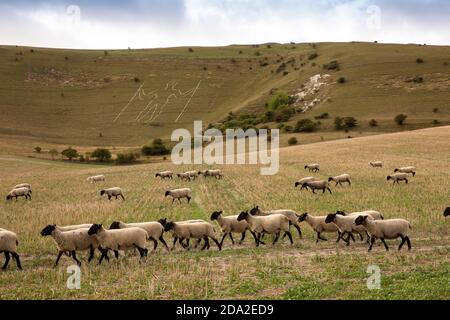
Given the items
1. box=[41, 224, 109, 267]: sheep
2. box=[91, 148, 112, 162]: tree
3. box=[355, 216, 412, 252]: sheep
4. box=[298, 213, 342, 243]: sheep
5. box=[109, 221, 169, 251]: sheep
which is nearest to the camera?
box=[41, 224, 109, 267]: sheep

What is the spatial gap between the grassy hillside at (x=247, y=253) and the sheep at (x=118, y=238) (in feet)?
1.48

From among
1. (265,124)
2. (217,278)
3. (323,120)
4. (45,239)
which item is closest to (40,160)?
(265,124)

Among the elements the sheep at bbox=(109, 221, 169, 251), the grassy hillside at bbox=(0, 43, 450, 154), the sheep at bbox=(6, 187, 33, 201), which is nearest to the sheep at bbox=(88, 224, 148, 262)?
the sheep at bbox=(109, 221, 169, 251)

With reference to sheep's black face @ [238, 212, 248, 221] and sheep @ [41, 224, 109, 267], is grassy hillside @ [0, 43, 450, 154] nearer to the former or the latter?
sheep's black face @ [238, 212, 248, 221]

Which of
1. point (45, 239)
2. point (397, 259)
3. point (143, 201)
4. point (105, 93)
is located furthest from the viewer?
point (105, 93)

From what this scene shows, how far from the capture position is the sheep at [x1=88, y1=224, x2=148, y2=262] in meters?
15.7

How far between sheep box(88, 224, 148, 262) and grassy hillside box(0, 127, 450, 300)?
0.45m

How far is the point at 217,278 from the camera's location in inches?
524

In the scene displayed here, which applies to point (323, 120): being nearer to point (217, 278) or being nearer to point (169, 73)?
point (169, 73)

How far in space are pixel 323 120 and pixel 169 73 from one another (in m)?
75.0

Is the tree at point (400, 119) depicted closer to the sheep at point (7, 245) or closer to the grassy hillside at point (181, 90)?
the grassy hillside at point (181, 90)

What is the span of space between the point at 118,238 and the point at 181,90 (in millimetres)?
131663

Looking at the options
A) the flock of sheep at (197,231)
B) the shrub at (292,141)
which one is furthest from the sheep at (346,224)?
the shrub at (292,141)

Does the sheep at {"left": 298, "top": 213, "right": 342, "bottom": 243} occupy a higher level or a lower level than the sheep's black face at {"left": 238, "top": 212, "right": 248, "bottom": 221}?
lower
